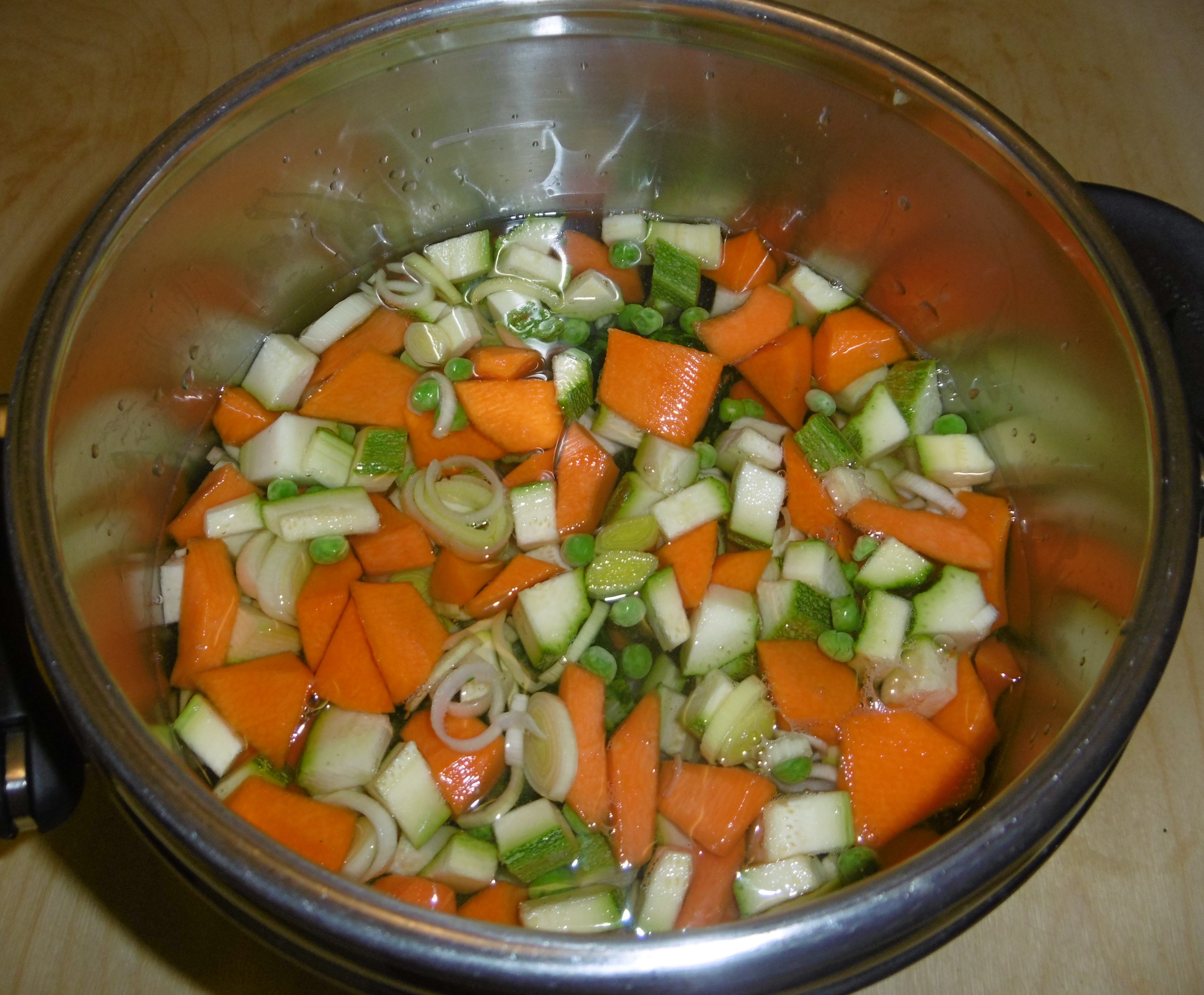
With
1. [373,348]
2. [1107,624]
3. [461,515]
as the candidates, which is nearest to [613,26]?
[373,348]

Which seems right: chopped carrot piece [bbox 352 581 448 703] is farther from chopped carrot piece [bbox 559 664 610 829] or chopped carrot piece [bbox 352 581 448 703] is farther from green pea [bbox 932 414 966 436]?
green pea [bbox 932 414 966 436]

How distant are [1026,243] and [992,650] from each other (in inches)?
26.7

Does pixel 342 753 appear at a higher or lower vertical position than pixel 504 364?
lower

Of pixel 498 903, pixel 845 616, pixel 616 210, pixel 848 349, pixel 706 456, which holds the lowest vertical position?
pixel 498 903

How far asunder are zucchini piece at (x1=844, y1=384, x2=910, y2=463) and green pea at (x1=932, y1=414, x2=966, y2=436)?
11 cm

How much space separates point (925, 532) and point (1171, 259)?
556 millimetres

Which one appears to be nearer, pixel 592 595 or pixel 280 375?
pixel 592 595

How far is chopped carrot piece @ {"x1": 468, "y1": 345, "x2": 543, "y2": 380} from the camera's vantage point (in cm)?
163

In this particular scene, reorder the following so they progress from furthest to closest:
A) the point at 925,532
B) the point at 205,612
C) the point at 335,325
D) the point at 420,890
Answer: the point at 335,325 → the point at 925,532 → the point at 205,612 → the point at 420,890

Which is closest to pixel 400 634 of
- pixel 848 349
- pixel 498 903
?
pixel 498 903

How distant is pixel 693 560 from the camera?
1437mm

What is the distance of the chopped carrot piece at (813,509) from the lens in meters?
1.50

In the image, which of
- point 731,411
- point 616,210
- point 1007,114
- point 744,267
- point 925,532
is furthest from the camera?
point 1007,114

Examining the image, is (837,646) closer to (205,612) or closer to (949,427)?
(949,427)
